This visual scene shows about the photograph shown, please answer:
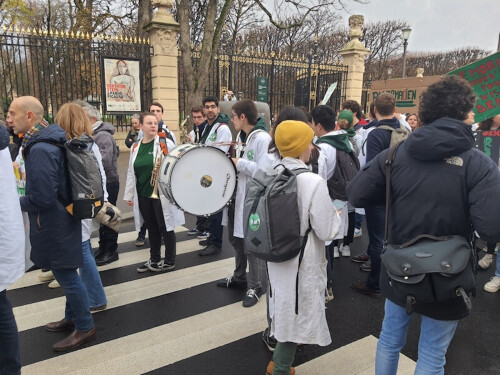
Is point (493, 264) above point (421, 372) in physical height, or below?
below

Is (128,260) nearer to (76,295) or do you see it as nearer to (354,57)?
(76,295)

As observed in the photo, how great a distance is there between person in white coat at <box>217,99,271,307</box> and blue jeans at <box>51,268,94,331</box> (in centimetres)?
148

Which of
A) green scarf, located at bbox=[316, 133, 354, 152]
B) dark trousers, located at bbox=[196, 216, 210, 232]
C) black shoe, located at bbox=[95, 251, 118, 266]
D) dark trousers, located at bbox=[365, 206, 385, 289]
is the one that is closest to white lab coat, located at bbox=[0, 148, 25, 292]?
black shoe, located at bbox=[95, 251, 118, 266]

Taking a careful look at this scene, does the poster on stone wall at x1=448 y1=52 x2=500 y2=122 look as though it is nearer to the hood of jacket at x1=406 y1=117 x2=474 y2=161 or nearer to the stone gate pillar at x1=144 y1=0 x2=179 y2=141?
the hood of jacket at x1=406 y1=117 x2=474 y2=161

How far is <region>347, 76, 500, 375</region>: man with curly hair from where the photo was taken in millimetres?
1854

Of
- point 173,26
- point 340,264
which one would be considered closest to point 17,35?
point 173,26

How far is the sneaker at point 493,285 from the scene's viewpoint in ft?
13.8

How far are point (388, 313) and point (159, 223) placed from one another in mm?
2998

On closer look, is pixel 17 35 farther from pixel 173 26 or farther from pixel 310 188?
pixel 310 188

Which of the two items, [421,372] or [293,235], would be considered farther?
[293,235]

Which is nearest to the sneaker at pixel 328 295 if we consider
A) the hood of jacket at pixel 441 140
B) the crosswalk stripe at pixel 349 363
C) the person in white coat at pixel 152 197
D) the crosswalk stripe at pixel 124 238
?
the crosswalk stripe at pixel 349 363

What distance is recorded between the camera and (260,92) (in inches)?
551

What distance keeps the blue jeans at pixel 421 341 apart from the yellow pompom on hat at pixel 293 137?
105 cm

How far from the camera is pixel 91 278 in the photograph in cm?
355
